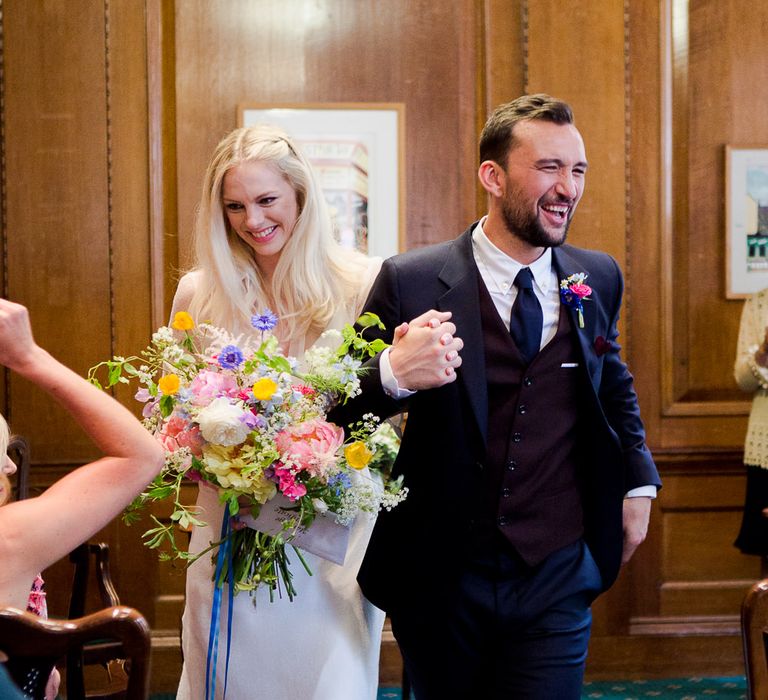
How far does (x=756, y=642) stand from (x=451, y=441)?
1008 mm

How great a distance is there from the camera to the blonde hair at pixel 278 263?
290cm

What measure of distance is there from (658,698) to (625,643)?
32 cm

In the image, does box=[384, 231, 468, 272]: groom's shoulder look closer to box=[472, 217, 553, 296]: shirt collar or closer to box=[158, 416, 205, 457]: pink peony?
box=[472, 217, 553, 296]: shirt collar

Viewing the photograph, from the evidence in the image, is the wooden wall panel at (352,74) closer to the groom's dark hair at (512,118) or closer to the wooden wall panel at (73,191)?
the wooden wall panel at (73,191)

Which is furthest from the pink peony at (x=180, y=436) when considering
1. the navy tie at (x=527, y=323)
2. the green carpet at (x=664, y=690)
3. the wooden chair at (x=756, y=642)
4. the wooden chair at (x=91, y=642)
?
the green carpet at (x=664, y=690)

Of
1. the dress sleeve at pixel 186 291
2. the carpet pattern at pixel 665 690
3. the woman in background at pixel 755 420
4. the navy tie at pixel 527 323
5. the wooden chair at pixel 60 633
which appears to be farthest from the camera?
the carpet pattern at pixel 665 690

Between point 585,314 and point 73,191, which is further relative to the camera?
point 73,191

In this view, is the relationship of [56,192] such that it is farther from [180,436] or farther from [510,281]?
[510,281]

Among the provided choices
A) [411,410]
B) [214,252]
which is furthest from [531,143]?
[214,252]

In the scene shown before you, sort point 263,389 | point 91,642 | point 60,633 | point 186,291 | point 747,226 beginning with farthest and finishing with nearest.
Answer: point 747,226 < point 91,642 < point 186,291 < point 263,389 < point 60,633

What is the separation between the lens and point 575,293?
2607mm

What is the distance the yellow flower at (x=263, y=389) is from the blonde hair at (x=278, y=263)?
1.93 ft

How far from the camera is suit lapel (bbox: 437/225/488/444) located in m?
2.47

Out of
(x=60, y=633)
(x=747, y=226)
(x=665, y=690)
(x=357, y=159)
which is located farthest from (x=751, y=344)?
(x=60, y=633)
